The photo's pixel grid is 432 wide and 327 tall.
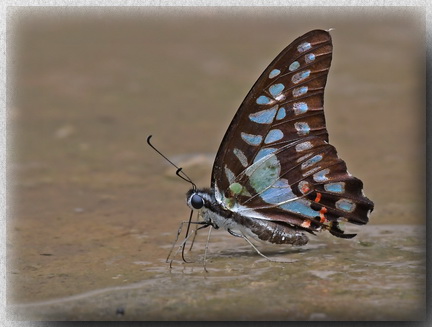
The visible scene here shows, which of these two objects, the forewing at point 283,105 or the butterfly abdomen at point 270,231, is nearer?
the forewing at point 283,105

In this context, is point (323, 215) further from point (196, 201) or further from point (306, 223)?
point (196, 201)

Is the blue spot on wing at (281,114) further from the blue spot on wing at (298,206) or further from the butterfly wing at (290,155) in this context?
the blue spot on wing at (298,206)

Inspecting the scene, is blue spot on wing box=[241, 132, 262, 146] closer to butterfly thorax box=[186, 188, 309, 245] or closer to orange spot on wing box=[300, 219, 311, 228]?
butterfly thorax box=[186, 188, 309, 245]

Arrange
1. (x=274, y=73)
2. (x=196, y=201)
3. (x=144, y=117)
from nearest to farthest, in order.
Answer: (x=274, y=73)
(x=196, y=201)
(x=144, y=117)

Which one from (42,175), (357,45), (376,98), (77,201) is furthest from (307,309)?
(357,45)

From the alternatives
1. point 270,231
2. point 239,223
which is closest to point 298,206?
point 270,231

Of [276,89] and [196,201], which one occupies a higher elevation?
[276,89]

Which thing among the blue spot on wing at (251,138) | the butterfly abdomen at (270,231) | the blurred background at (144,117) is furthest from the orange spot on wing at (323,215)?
the blurred background at (144,117)

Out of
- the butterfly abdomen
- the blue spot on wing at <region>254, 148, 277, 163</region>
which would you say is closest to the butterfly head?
the butterfly abdomen

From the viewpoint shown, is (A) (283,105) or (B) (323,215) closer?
(A) (283,105)

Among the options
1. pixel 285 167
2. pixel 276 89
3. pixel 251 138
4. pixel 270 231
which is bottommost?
pixel 270 231
